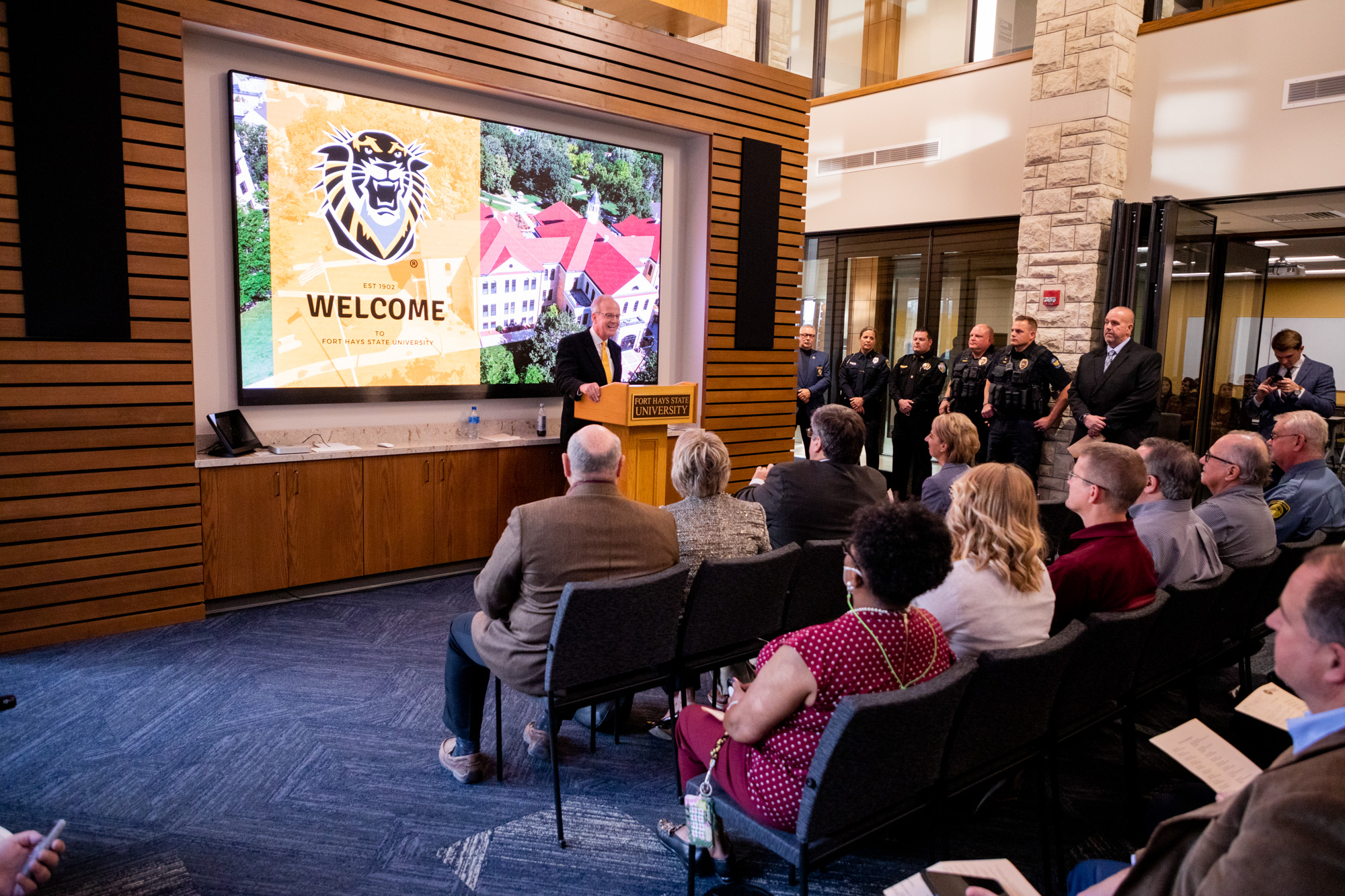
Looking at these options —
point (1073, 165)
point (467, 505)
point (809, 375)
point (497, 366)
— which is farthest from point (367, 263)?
point (1073, 165)

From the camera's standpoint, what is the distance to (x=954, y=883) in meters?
1.34

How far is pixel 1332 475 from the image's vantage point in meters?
3.76

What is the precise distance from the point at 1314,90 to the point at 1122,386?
259 cm

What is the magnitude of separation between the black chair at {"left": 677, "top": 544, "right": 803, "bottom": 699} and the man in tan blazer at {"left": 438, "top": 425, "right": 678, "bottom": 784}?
7.1 inches

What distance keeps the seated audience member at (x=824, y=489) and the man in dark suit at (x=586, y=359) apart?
2395 millimetres

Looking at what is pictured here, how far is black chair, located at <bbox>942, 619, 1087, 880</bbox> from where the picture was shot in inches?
74.9

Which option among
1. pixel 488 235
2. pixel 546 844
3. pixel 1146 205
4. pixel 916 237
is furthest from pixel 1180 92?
pixel 546 844

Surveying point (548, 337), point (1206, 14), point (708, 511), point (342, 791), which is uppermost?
point (1206, 14)

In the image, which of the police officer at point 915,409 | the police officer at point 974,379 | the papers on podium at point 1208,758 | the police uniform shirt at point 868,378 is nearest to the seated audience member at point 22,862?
the papers on podium at point 1208,758

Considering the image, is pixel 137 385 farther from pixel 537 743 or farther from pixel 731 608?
pixel 731 608

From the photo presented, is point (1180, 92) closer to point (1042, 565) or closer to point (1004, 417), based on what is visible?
point (1004, 417)

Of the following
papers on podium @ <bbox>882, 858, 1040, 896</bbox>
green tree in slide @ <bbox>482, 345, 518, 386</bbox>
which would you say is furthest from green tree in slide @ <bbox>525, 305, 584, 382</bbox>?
papers on podium @ <bbox>882, 858, 1040, 896</bbox>

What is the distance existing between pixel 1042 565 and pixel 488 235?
170 inches

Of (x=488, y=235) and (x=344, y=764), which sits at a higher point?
(x=488, y=235)
